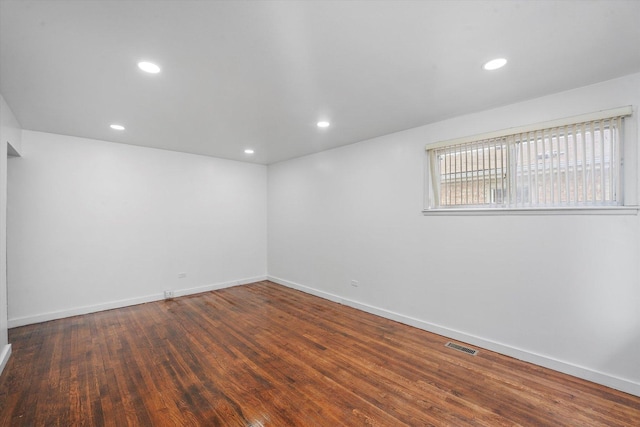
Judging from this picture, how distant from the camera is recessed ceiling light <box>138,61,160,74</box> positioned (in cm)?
206

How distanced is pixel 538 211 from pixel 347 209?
2.45 meters

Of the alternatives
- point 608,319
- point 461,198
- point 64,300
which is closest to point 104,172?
point 64,300

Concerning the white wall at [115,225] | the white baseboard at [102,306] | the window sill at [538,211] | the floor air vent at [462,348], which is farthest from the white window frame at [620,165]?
the white baseboard at [102,306]

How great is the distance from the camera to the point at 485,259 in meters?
2.98

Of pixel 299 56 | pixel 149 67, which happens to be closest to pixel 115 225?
pixel 149 67

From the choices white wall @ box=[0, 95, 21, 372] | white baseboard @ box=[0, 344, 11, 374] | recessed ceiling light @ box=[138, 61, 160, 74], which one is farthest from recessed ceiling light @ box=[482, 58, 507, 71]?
white baseboard @ box=[0, 344, 11, 374]

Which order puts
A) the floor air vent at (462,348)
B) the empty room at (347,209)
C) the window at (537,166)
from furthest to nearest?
the floor air vent at (462,348) < the window at (537,166) < the empty room at (347,209)

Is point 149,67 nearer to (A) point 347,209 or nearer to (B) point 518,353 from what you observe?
(A) point 347,209

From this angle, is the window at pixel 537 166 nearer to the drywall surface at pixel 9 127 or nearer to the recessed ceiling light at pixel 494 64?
the recessed ceiling light at pixel 494 64

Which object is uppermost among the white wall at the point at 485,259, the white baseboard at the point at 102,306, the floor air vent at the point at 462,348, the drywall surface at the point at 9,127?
the drywall surface at the point at 9,127

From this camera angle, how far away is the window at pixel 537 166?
7.72 ft

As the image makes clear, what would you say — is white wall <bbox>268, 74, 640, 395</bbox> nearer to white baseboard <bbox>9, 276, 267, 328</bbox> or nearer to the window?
the window

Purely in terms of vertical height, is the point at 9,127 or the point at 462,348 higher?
the point at 9,127

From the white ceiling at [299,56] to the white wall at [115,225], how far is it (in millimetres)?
993
